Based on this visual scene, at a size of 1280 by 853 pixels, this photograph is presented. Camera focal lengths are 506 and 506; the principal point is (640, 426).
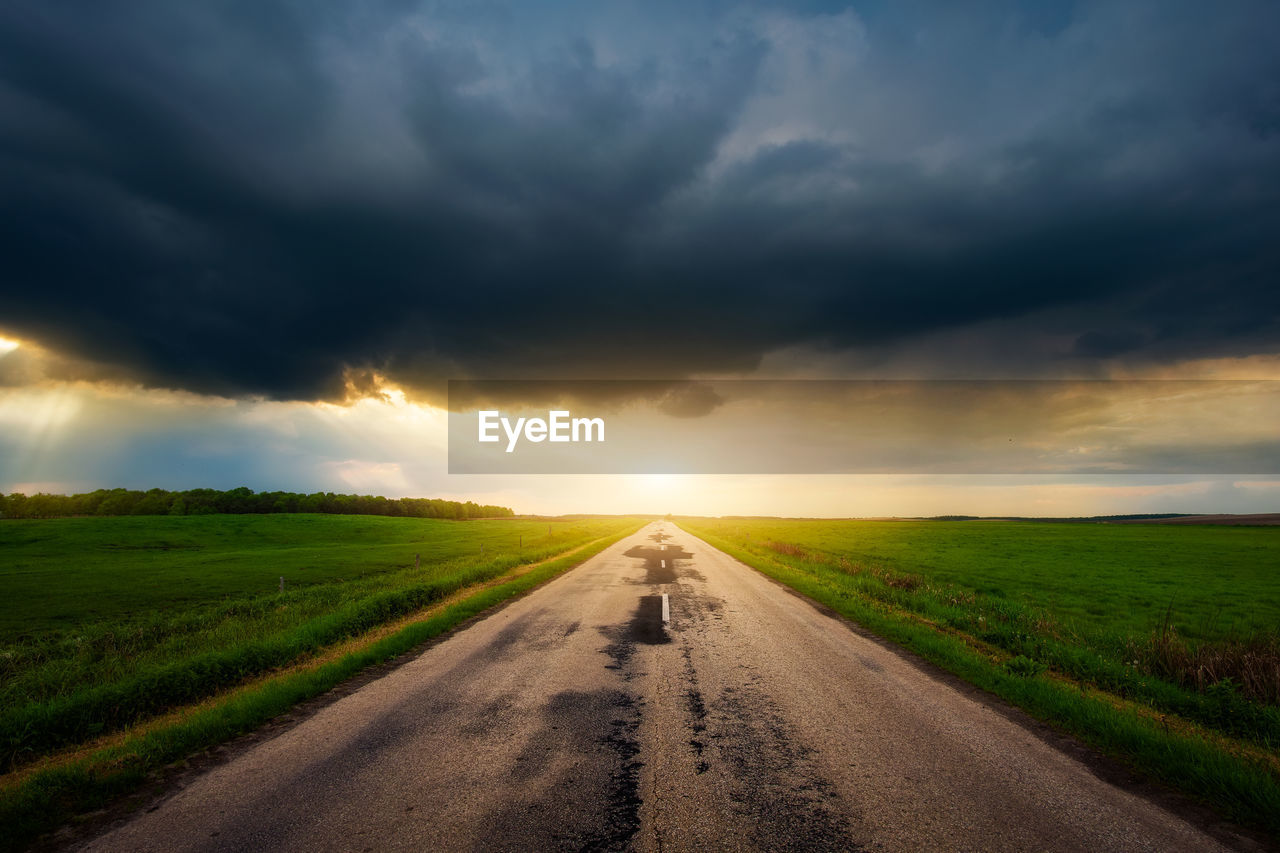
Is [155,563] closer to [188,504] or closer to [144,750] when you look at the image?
[144,750]

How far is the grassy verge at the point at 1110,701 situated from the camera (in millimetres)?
5082

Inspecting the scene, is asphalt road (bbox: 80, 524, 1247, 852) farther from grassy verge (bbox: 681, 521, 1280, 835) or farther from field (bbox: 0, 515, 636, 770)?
field (bbox: 0, 515, 636, 770)

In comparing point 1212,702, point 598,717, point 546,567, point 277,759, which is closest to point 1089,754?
point 1212,702

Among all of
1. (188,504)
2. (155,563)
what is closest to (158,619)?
(155,563)

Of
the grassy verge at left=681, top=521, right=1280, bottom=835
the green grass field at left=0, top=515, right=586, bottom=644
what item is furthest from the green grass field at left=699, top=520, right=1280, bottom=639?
the green grass field at left=0, top=515, right=586, bottom=644

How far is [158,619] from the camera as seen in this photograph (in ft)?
55.7

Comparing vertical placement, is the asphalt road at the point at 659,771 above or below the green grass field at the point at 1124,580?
above

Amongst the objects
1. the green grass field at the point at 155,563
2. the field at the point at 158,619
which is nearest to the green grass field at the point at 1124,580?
the field at the point at 158,619

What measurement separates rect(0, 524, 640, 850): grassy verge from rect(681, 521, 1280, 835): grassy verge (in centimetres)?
1043

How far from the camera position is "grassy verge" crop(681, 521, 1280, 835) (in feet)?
16.7

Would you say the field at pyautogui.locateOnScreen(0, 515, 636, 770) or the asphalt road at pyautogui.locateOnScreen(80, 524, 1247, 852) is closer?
the asphalt road at pyautogui.locateOnScreen(80, 524, 1247, 852)

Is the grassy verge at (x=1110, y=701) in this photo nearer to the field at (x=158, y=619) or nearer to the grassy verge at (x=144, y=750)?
the grassy verge at (x=144, y=750)

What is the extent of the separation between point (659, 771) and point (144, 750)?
5.88 meters

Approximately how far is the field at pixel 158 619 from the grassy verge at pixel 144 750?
2.78 feet
